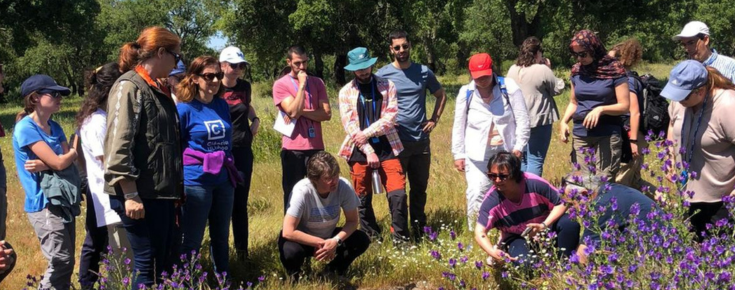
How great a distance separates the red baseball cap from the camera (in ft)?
16.8

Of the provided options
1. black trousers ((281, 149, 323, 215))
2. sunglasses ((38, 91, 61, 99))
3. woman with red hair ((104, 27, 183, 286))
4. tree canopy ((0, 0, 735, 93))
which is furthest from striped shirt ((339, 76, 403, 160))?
tree canopy ((0, 0, 735, 93))

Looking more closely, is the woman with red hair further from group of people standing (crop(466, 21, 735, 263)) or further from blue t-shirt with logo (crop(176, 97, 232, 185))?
group of people standing (crop(466, 21, 735, 263))

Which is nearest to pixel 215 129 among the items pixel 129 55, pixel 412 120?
pixel 129 55

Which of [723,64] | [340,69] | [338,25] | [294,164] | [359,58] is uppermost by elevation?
[338,25]

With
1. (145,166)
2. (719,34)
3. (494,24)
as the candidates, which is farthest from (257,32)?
(719,34)

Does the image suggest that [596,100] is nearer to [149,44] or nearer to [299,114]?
[299,114]

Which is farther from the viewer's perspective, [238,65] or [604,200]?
[238,65]

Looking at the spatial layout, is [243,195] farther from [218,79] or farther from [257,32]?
[257,32]

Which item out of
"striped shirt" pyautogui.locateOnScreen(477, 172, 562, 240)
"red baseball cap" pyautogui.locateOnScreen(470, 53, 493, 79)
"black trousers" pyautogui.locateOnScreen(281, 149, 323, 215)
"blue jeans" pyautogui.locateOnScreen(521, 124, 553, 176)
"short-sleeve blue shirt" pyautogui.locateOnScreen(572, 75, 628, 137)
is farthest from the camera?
"blue jeans" pyautogui.locateOnScreen(521, 124, 553, 176)

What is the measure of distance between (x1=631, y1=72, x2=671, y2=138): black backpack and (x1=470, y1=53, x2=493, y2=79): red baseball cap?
162 centimetres

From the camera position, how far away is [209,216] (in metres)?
4.75

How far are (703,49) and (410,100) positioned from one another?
252cm

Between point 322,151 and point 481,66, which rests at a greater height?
point 481,66

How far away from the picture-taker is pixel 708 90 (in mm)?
3984
